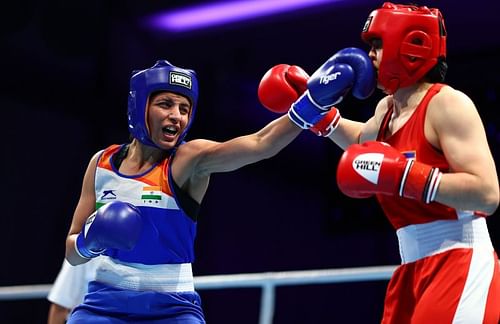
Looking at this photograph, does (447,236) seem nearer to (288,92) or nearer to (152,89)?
(288,92)

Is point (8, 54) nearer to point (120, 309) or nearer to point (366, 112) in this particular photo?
point (366, 112)

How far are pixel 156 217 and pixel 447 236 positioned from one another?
0.95 meters

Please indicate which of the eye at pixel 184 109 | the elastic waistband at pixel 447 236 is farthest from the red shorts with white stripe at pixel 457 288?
the eye at pixel 184 109

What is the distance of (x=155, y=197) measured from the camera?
266 centimetres

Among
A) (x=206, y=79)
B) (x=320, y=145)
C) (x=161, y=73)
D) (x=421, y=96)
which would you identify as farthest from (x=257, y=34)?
(x=421, y=96)

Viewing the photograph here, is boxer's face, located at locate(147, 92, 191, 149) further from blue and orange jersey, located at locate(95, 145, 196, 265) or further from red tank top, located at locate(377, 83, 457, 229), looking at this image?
red tank top, located at locate(377, 83, 457, 229)

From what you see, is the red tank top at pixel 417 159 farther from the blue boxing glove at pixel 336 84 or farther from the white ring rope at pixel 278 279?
the white ring rope at pixel 278 279

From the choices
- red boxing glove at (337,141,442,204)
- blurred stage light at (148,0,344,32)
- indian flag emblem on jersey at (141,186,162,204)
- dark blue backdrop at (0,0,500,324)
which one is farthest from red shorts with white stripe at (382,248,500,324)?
blurred stage light at (148,0,344,32)

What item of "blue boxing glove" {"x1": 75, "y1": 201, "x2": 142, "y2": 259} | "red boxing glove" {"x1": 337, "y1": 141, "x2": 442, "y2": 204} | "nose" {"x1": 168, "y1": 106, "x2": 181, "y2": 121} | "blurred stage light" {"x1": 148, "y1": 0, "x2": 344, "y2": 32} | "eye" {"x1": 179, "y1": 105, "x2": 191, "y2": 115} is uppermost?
"blurred stage light" {"x1": 148, "y1": 0, "x2": 344, "y2": 32}

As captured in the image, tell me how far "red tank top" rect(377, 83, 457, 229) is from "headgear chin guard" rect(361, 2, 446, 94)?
0.09 metres

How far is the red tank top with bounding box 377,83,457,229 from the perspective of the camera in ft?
7.18

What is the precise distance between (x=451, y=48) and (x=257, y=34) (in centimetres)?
172

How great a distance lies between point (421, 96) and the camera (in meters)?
2.32

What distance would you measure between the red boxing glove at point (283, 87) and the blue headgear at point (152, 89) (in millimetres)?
266
